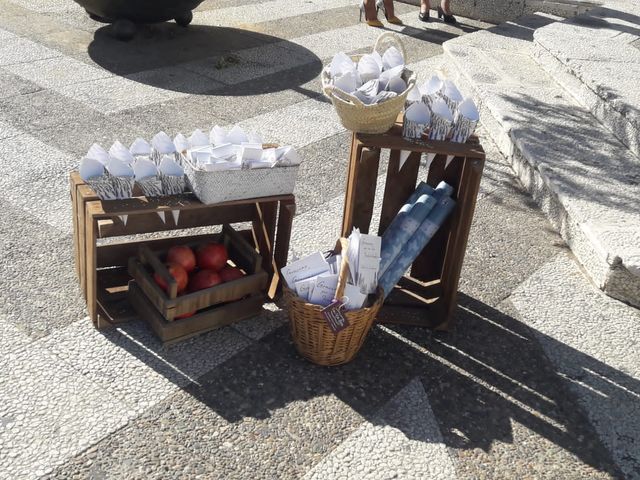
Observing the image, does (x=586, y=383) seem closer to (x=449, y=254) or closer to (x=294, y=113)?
(x=449, y=254)

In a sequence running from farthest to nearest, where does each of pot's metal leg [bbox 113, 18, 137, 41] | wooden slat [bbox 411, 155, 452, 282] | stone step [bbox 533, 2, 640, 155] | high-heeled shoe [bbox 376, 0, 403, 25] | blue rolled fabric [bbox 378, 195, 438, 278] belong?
1. high-heeled shoe [bbox 376, 0, 403, 25]
2. pot's metal leg [bbox 113, 18, 137, 41]
3. stone step [bbox 533, 2, 640, 155]
4. wooden slat [bbox 411, 155, 452, 282]
5. blue rolled fabric [bbox 378, 195, 438, 278]

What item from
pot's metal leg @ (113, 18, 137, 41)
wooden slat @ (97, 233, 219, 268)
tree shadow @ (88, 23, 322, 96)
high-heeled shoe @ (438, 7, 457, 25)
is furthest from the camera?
high-heeled shoe @ (438, 7, 457, 25)

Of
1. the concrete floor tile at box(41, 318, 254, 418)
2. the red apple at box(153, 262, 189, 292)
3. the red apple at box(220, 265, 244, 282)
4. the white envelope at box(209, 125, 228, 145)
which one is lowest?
the concrete floor tile at box(41, 318, 254, 418)

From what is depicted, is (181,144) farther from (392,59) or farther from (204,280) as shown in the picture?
(392,59)

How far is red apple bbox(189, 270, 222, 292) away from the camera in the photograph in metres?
3.52

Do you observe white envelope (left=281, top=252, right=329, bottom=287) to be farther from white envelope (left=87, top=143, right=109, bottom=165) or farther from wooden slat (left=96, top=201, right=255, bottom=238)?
white envelope (left=87, top=143, right=109, bottom=165)

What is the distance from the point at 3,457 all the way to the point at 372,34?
708cm

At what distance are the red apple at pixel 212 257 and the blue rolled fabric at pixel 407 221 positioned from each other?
773 mm

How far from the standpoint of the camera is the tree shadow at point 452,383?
3184 millimetres

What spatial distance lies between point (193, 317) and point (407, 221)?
44.0 inches

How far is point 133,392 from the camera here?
3.18 meters

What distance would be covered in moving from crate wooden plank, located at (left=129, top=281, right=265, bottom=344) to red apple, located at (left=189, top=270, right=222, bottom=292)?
124mm

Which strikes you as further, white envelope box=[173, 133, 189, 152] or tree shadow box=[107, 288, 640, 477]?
white envelope box=[173, 133, 189, 152]

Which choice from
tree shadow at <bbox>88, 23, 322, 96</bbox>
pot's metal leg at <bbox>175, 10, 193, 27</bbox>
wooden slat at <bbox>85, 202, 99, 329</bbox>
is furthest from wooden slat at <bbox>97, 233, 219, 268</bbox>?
pot's metal leg at <bbox>175, 10, 193, 27</bbox>
